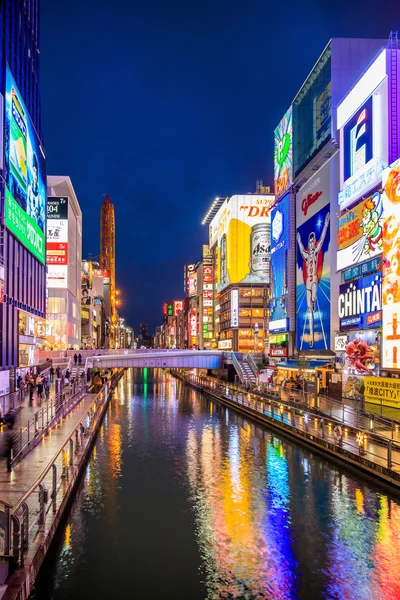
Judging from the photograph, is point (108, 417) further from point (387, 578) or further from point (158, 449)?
point (387, 578)

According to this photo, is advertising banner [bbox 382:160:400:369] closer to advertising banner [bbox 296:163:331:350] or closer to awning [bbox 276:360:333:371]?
awning [bbox 276:360:333:371]

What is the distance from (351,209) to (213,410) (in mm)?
22874

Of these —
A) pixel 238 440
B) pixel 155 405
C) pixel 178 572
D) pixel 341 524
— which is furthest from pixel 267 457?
pixel 155 405

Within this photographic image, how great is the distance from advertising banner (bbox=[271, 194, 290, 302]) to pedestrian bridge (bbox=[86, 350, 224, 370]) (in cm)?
1603

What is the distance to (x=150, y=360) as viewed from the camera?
70688 millimetres

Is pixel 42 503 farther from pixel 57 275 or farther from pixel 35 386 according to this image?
pixel 57 275

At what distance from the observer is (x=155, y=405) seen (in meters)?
56.5

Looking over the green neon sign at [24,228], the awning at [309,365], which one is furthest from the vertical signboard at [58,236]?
the awning at [309,365]

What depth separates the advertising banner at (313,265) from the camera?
62.3 metres

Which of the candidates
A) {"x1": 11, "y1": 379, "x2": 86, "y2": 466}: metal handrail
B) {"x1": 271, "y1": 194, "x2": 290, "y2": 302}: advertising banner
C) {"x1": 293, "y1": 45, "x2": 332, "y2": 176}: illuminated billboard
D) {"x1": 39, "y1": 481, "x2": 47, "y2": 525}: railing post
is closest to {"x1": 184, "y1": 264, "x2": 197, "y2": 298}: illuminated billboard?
{"x1": 271, "y1": 194, "x2": 290, "y2": 302}: advertising banner

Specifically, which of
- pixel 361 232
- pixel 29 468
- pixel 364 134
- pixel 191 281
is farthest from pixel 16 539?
pixel 191 281

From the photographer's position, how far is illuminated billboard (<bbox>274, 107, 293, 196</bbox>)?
7888cm

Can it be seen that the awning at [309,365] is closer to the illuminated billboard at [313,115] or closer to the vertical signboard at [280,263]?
the vertical signboard at [280,263]

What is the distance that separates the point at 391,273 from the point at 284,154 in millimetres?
50880
